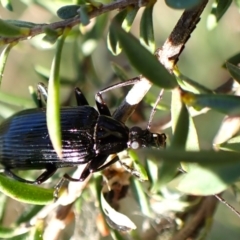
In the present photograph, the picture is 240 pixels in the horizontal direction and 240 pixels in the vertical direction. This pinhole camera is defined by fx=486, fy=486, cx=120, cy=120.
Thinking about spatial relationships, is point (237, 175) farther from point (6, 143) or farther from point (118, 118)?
point (6, 143)

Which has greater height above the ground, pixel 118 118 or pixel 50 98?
pixel 50 98

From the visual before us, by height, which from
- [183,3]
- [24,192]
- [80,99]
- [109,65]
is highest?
[183,3]

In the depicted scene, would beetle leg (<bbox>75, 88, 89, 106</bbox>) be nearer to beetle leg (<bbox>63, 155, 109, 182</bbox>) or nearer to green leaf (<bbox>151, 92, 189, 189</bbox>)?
beetle leg (<bbox>63, 155, 109, 182</bbox>)

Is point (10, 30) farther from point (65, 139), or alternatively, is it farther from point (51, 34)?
point (65, 139)

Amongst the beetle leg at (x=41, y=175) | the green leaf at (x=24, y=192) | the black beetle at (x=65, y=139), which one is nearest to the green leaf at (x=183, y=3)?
the green leaf at (x=24, y=192)

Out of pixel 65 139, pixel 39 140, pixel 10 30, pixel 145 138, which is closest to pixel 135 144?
pixel 145 138

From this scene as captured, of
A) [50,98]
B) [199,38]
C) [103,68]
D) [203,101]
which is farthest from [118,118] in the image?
[199,38]

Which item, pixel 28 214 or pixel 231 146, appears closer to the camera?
pixel 231 146

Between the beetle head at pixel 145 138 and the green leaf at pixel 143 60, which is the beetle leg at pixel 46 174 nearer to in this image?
the beetle head at pixel 145 138

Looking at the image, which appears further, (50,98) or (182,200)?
(182,200)
